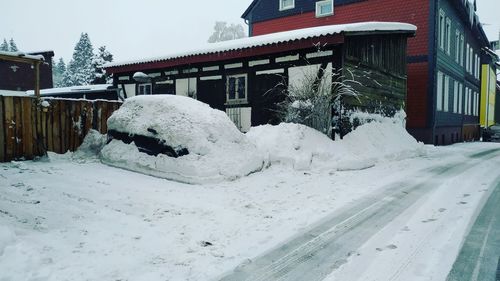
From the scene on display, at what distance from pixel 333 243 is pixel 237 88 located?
9.35 m

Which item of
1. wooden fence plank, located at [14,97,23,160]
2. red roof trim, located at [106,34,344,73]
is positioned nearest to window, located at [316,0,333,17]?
red roof trim, located at [106,34,344,73]

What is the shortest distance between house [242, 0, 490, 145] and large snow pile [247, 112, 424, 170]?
5574mm

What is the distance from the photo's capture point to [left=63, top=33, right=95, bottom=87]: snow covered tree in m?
48.4

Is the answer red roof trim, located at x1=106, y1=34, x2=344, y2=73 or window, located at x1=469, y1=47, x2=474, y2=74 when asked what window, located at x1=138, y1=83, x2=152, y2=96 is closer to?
red roof trim, located at x1=106, y1=34, x2=344, y2=73

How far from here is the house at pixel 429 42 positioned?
1449 centimetres

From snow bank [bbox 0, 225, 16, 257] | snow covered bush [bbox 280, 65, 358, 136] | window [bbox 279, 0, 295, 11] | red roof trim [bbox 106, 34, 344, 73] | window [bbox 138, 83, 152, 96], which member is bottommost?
snow bank [bbox 0, 225, 16, 257]

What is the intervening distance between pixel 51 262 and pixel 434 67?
1549cm

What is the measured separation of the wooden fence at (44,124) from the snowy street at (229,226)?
0.56 meters

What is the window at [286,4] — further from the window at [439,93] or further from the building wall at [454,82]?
the window at [439,93]

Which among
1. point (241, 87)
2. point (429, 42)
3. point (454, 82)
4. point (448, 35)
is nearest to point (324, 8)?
point (429, 42)

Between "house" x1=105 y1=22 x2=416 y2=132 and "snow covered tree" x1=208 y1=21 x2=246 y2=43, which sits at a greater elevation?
"snow covered tree" x1=208 y1=21 x2=246 y2=43

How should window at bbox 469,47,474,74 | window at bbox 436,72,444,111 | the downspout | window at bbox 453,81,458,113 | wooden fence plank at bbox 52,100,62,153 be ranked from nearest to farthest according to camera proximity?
wooden fence plank at bbox 52,100,62,153 < the downspout < window at bbox 436,72,444,111 < window at bbox 453,81,458,113 < window at bbox 469,47,474,74

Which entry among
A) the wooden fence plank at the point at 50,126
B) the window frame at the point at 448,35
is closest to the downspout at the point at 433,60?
the window frame at the point at 448,35

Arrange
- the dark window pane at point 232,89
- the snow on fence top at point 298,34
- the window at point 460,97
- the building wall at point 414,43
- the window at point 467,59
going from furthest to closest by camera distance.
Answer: the window at point 467,59, the window at point 460,97, the building wall at point 414,43, the dark window pane at point 232,89, the snow on fence top at point 298,34
